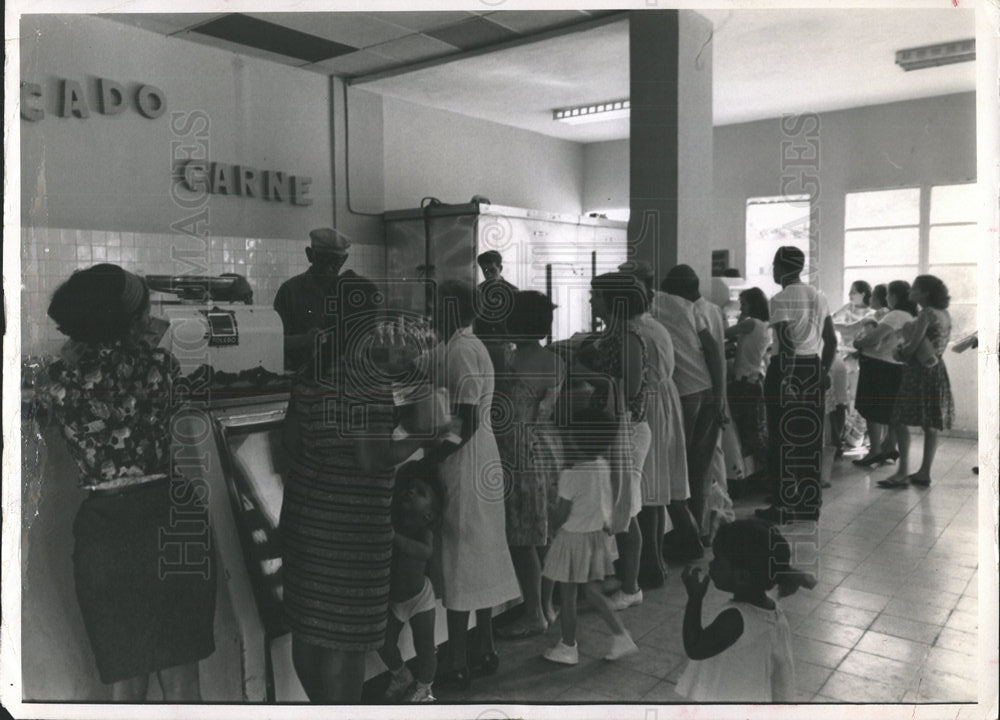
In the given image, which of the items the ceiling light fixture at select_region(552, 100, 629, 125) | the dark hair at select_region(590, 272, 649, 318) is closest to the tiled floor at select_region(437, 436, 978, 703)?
the dark hair at select_region(590, 272, 649, 318)

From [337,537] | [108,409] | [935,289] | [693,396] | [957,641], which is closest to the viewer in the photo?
[337,537]

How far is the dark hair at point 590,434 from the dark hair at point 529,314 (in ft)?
1.04

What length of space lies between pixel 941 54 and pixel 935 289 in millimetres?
673

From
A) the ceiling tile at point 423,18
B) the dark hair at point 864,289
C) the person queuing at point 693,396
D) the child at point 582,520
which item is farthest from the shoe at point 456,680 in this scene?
the ceiling tile at point 423,18

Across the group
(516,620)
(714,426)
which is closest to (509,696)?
(516,620)

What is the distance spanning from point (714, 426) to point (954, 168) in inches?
42.0

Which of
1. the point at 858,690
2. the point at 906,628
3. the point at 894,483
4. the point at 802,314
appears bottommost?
the point at 858,690

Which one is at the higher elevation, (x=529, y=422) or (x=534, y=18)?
(x=534, y=18)

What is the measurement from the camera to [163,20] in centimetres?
199

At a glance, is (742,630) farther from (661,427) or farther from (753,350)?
(753,350)

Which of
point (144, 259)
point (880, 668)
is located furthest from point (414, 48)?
point (880, 668)

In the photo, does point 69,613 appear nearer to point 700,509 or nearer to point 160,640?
point 160,640

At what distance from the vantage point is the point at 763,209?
2271 mm

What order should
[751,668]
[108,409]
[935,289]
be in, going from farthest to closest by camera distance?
[935,289] < [751,668] < [108,409]
